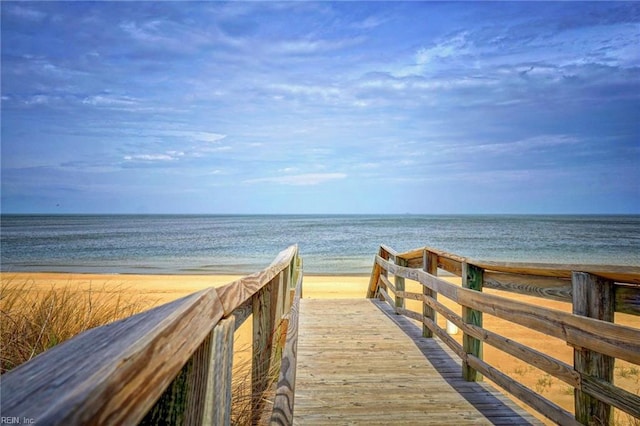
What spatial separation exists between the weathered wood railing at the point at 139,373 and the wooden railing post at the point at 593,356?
2.38 m

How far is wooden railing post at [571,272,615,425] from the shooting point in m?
2.79

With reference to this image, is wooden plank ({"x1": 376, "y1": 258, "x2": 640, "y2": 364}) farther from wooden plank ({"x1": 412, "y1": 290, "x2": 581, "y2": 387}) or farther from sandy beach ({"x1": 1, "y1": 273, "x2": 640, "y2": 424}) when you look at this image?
sandy beach ({"x1": 1, "y1": 273, "x2": 640, "y2": 424})

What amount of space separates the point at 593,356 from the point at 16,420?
315 centimetres

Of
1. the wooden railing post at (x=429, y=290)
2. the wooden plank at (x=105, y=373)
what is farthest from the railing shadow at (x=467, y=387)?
the wooden plank at (x=105, y=373)

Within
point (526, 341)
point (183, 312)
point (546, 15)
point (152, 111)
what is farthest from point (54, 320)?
point (152, 111)

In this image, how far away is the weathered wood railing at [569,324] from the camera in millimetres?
2614

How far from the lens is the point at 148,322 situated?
1060mm

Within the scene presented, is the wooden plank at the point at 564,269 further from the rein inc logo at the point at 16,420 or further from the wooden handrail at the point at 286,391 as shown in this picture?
the rein inc logo at the point at 16,420

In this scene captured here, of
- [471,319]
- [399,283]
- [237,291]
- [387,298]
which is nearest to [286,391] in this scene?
[237,291]

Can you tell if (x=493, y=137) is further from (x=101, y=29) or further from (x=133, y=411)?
(x=133, y=411)

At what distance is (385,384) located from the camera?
171 inches

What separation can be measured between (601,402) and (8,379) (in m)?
3.18

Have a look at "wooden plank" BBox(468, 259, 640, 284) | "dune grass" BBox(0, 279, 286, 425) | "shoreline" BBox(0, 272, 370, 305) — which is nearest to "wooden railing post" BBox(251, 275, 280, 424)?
"dune grass" BBox(0, 279, 286, 425)

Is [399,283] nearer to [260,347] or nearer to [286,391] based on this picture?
[260,347]
